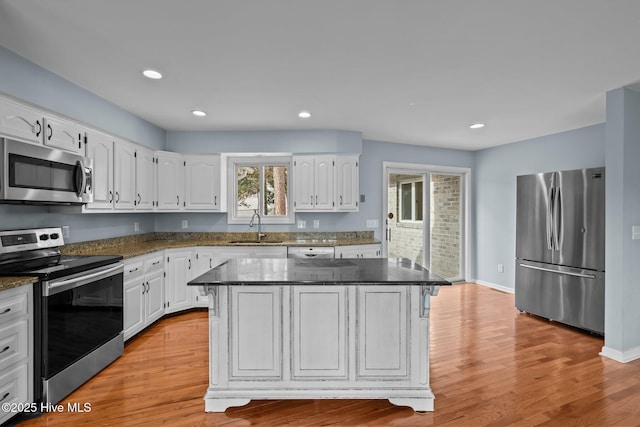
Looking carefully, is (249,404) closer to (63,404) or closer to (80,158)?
(63,404)

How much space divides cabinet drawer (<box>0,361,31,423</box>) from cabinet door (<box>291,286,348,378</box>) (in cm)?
166

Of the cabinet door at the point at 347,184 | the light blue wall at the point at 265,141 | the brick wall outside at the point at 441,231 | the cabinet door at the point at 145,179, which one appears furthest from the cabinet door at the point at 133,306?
the brick wall outside at the point at 441,231

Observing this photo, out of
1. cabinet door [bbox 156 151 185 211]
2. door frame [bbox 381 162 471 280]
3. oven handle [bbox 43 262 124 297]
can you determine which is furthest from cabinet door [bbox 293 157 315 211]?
oven handle [bbox 43 262 124 297]

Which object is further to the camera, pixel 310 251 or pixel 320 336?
pixel 310 251

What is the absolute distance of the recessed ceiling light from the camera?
2.66 m

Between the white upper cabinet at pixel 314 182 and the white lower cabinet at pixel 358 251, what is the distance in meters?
0.61

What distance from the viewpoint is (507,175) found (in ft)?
17.2

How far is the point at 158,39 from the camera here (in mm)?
2156

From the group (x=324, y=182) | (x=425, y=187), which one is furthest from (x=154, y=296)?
(x=425, y=187)

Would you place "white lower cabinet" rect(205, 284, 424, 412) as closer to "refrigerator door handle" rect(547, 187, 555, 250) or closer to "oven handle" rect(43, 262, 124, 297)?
"oven handle" rect(43, 262, 124, 297)

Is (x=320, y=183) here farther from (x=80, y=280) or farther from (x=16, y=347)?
(x=16, y=347)

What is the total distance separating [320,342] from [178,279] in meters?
2.52

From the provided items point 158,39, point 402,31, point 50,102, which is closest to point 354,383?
point 402,31

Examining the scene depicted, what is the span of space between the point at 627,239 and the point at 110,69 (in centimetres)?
465
